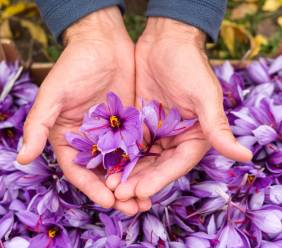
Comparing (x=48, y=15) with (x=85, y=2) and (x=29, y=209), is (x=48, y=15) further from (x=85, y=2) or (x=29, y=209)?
(x=29, y=209)

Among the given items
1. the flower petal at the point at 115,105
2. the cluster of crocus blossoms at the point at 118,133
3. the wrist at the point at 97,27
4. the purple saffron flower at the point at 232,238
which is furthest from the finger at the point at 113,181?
the wrist at the point at 97,27

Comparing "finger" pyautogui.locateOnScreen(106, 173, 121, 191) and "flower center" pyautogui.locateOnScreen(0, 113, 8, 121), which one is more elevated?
Answer: "finger" pyautogui.locateOnScreen(106, 173, 121, 191)

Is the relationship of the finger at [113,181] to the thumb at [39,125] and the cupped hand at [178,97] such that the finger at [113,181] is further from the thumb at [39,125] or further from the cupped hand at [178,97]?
the thumb at [39,125]

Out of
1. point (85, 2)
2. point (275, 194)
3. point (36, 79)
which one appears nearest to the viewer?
point (275, 194)

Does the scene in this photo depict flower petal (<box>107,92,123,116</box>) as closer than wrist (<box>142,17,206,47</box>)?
Yes

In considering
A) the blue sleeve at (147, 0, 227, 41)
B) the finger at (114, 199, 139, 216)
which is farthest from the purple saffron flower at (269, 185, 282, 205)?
the blue sleeve at (147, 0, 227, 41)

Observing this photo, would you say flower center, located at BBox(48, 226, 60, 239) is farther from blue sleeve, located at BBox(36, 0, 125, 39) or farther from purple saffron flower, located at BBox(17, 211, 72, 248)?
blue sleeve, located at BBox(36, 0, 125, 39)

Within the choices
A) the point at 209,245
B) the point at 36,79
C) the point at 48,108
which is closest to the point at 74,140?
the point at 48,108
